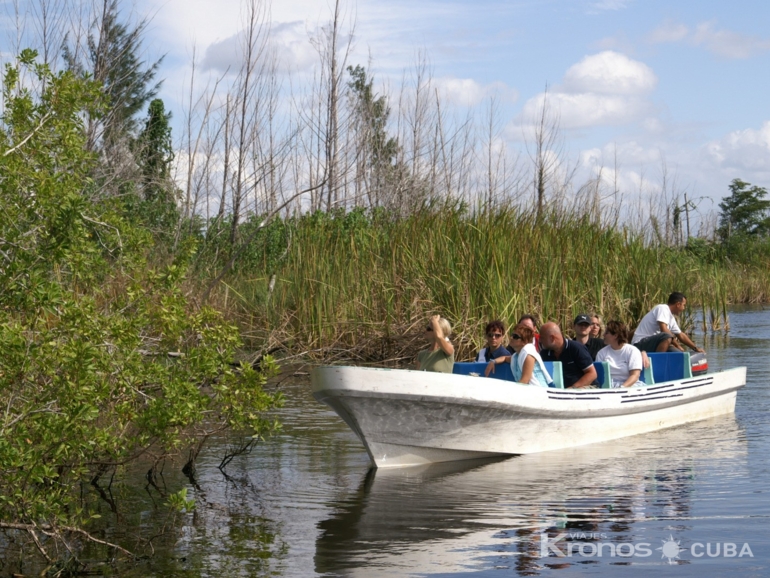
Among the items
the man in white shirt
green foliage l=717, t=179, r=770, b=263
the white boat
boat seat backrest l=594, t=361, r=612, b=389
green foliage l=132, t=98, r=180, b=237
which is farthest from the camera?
green foliage l=717, t=179, r=770, b=263

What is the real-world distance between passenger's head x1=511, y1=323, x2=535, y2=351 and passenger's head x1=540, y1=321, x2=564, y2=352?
0.61m

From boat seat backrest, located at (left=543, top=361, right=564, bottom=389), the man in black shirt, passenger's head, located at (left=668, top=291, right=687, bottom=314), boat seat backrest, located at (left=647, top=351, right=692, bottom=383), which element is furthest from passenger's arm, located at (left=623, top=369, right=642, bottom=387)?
passenger's head, located at (left=668, top=291, right=687, bottom=314)

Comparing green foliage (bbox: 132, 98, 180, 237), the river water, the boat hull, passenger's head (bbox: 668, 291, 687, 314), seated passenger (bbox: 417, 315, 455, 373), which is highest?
green foliage (bbox: 132, 98, 180, 237)

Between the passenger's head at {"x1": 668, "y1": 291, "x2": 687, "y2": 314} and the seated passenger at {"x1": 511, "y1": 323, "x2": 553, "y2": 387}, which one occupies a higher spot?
Result: the passenger's head at {"x1": 668, "y1": 291, "x2": 687, "y2": 314}

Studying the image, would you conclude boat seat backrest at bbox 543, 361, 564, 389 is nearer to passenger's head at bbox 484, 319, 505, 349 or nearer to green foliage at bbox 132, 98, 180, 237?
passenger's head at bbox 484, 319, 505, 349

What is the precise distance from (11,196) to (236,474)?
377 centimetres

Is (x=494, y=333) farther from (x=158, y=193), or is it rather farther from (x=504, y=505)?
(x=158, y=193)

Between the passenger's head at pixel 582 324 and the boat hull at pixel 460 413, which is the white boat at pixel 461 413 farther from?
the passenger's head at pixel 582 324

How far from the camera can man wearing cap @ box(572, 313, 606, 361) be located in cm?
1130

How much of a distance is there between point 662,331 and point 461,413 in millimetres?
5614

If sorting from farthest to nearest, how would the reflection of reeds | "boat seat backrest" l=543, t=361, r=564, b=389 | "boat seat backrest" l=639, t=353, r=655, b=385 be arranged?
the reflection of reeds → "boat seat backrest" l=639, t=353, r=655, b=385 → "boat seat backrest" l=543, t=361, r=564, b=389

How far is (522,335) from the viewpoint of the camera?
9.67 metres

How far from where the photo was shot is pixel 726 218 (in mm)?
56688

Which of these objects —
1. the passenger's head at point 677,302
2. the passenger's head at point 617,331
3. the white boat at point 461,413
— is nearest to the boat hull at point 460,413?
the white boat at point 461,413
